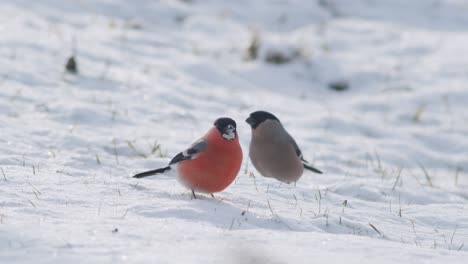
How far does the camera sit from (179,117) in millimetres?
9000

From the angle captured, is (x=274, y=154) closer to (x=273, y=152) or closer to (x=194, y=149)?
(x=273, y=152)

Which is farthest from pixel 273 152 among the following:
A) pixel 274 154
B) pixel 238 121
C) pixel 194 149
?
pixel 238 121

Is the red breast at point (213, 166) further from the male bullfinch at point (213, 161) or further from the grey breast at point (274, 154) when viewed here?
the grey breast at point (274, 154)

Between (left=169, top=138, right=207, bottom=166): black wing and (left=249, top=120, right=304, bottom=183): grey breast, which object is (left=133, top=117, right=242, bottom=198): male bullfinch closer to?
(left=169, top=138, right=207, bottom=166): black wing

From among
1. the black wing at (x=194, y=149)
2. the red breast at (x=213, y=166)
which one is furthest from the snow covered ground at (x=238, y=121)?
the black wing at (x=194, y=149)

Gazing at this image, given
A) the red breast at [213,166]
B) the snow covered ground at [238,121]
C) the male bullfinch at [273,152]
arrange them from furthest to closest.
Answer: the male bullfinch at [273,152] < the red breast at [213,166] < the snow covered ground at [238,121]

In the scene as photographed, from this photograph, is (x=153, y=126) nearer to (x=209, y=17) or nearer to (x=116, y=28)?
(x=116, y=28)

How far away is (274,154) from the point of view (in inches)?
268

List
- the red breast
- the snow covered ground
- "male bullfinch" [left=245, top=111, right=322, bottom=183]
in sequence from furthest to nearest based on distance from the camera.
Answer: "male bullfinch" [left=245, top=111, right=322, bottom=183] → the red breast → the snow covered ground

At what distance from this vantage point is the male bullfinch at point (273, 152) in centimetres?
673

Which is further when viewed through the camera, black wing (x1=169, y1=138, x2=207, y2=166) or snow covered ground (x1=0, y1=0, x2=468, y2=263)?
black wing (x1=169, y1=138, x2=207, y2=166)

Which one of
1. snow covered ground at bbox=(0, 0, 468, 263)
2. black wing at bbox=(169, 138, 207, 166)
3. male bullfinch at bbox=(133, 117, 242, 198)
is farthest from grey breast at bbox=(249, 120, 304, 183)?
black wing at bbox=(169, 138, 207, 166)

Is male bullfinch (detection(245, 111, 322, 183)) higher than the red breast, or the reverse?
the red breast

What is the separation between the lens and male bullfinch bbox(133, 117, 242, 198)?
5.19 metres
